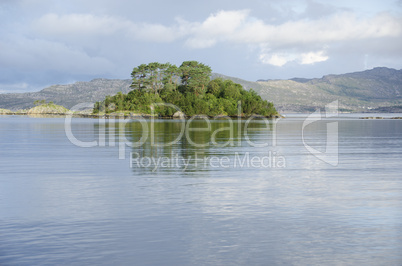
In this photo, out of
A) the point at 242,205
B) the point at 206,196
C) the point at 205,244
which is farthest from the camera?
the point at 206,196

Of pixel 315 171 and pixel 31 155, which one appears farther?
pixel 31 155

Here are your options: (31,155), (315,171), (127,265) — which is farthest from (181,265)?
(31,155)

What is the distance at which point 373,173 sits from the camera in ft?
89.6

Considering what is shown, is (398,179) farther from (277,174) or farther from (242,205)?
(242,205)

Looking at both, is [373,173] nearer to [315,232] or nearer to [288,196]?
[288,196]

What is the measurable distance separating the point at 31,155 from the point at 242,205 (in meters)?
25.0

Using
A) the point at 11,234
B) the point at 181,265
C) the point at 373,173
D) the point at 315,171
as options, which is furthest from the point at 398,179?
the point at 11,234

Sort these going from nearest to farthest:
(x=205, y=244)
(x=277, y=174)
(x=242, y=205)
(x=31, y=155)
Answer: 1. (x=205, y=244)
2. (x=242, y=205)
3. (x=277, y=174)
4. (x=31, y=155)

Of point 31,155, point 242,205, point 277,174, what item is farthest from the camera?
point 31,155

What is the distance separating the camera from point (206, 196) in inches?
778

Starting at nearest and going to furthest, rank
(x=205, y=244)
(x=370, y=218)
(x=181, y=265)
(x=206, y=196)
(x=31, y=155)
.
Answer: (x=181, y=265) → (x=205, y=244) → (x=370, y=218) → (x=206, y=196) → (x=31, y=155)

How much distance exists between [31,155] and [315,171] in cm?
2278

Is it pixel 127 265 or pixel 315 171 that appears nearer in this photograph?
pixel 127 265

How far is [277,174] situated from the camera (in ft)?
88.3
